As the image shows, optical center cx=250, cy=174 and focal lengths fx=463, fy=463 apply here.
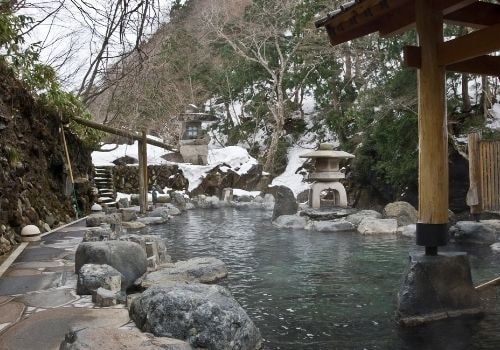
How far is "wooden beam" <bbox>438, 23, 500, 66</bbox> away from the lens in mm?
4332

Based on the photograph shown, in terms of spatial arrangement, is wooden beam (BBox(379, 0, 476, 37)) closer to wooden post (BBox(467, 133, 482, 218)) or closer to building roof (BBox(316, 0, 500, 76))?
building roof (BBox(316, 0, 500, 76))

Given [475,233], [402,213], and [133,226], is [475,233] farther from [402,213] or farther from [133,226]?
[133,226]

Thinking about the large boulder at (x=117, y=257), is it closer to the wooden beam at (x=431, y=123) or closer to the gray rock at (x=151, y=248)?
the gray rock at (x=151, y=248)

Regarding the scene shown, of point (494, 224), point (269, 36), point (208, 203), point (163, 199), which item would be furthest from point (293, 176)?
point (494, 224)

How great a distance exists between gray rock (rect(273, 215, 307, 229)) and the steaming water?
2.38 ft

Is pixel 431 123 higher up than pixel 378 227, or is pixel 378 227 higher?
pixel 431 123

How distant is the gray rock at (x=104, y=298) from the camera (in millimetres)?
4609

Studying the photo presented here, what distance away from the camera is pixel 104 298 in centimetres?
461

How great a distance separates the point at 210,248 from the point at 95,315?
19.9 feet

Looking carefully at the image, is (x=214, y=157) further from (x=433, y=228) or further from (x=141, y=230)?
(x=433, y=228)

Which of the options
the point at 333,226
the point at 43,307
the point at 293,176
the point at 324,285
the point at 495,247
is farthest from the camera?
the point at 293,176

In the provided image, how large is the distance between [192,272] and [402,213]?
8447 millimetres

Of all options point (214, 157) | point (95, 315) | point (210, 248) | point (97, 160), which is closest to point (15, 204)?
point (210, 248)

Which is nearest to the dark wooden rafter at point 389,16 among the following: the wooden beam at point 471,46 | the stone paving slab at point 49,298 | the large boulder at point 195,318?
the wooden beam at point 471,46
